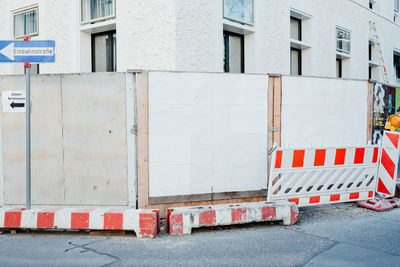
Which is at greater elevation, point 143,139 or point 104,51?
point 104,51

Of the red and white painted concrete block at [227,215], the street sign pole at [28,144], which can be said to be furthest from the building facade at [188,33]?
the red and white painted concrete block at [227,215]

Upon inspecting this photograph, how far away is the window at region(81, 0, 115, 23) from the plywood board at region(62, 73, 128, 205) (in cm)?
333

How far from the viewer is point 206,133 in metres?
5.39

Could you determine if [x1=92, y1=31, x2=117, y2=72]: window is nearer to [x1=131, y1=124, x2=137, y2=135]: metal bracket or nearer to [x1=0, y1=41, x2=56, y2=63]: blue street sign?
[x1=0, y1=41, x2=56, y2=63]: blue street sign

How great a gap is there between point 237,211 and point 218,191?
2.22 feet

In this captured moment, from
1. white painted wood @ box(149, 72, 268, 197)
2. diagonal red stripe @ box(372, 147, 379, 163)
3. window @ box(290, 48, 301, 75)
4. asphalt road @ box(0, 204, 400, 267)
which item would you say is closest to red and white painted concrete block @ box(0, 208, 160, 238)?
asphalt road @ box(0, 204, 400, 267)

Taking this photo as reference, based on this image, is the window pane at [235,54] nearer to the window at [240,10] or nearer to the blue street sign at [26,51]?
the window at [240,10]

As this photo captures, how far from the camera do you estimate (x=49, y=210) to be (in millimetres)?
4914

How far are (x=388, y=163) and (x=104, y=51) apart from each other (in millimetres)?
6631

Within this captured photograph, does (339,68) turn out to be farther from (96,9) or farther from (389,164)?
(96,9)

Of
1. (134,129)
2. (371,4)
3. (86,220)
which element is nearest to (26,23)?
(134,129)

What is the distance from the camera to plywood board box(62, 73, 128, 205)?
17.1 ft

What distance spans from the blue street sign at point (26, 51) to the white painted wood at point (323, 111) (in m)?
3.65

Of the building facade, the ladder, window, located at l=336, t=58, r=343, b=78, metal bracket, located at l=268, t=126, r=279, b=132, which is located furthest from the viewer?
the ladder
